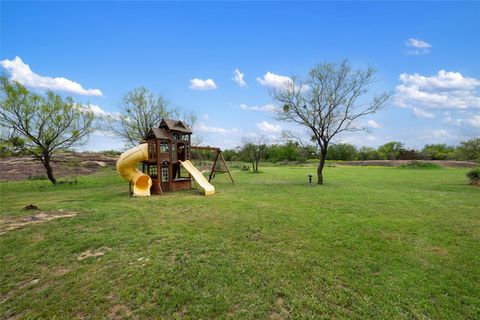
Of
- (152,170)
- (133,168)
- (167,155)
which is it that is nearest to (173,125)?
(167,155)

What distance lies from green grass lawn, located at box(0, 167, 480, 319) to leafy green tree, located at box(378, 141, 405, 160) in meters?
58.0

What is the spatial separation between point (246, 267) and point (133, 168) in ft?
33.5

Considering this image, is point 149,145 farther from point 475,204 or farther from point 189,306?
point 475,204

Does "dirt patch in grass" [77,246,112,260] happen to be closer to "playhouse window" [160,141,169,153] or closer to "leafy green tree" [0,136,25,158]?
"playhouse window" [160,141,169,153]

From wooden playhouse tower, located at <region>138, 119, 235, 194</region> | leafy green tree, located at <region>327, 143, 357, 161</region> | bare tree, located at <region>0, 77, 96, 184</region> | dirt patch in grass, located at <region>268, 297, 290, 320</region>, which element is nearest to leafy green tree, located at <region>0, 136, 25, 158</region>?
bare tree, located at <region>0, 77, 96, 184</region>

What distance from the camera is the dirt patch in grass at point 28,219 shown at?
21.1ft

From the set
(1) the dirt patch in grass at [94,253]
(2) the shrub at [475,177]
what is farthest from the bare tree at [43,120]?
(2) the shrub at [475,177]

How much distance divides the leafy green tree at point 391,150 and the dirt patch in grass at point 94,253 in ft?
216

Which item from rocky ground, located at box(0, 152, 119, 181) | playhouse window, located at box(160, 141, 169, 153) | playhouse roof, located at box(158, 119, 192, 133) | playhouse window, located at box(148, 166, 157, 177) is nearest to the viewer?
playhouse window, located at box(160, 141, 169, 153)

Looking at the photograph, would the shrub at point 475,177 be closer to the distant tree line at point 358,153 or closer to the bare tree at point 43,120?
the bare tree at point 43,120

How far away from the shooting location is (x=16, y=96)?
1550 cm

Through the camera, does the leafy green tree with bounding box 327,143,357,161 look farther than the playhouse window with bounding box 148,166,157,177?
Yes

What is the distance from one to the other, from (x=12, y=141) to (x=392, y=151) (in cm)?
7231

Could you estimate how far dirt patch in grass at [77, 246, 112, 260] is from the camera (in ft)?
15.1
